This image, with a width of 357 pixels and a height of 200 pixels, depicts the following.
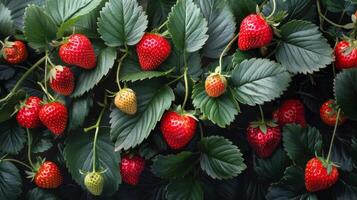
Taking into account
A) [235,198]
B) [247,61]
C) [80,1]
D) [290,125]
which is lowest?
[235,198]

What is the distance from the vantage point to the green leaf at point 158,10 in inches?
46.9

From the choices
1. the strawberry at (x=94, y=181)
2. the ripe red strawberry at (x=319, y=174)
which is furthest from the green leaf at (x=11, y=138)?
the ripe red strawberry at (x=319, y=174)

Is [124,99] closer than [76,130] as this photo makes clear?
Yes

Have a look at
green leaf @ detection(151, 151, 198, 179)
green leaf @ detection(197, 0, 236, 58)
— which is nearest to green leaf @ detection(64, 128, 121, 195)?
green leaf @ detection(151, 151, 198, 179)

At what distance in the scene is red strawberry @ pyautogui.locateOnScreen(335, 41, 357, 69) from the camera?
1060 mm

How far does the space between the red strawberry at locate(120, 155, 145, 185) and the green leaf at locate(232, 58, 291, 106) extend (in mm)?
297

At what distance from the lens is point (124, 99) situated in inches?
42.1

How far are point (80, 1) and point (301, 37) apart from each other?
1.66ft

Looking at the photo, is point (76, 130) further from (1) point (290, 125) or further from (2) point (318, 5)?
(2) point (318, 5)

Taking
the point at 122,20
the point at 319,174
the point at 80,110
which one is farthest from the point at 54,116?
the point at 319,174

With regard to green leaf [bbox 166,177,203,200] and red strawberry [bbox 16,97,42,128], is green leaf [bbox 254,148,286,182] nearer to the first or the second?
green leaf [bbox 166,177,203,200]

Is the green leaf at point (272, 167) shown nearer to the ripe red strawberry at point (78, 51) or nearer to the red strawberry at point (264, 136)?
the red strawberry at point (264, 136)

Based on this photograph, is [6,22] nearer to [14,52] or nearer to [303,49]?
[14,52]

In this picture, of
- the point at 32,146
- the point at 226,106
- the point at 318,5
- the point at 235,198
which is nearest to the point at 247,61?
the point at 226,106
